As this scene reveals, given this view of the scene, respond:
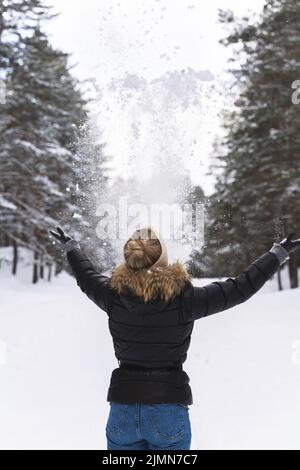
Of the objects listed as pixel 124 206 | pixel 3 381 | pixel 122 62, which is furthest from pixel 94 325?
pixel 124 206

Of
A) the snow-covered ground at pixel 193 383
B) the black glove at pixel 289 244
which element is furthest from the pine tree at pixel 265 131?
the black glove at pixel 289 244

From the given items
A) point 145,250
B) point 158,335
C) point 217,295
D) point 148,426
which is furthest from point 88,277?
point 148,426

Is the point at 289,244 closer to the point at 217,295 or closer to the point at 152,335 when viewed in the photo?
the point at 217,295

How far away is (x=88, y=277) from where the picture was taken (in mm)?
3064

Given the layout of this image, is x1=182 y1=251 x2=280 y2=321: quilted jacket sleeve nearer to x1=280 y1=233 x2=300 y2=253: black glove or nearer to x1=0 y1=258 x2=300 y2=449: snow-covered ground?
x1=280 y1=233 x2=300 y2=253: black glove

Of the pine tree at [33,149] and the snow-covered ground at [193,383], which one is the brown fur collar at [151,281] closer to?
the snow-covered ground at [193,383]

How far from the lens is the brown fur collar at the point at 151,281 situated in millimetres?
2811

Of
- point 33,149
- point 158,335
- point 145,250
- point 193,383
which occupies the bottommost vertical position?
point 193,383

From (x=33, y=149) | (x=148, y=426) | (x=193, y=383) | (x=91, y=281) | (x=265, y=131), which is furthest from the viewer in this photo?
(x=33, y=149)

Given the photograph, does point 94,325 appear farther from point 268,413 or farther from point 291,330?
point 268,413

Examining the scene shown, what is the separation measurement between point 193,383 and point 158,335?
219 inches

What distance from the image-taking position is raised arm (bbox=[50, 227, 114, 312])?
293 centimetres

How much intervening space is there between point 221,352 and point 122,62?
54.5 feet

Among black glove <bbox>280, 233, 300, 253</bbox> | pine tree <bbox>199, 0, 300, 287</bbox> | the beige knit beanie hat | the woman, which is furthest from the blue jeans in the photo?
pine tree <bbox>199, 0, 300, 287</bbox>
